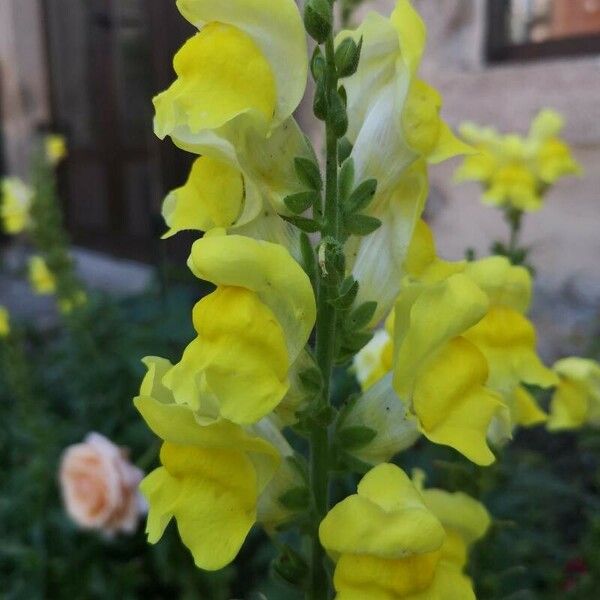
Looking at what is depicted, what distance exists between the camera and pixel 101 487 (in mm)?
1169

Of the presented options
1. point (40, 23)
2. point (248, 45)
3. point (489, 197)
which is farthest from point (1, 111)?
point (248, 45)

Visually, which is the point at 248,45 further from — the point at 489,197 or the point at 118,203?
the point at 118,203

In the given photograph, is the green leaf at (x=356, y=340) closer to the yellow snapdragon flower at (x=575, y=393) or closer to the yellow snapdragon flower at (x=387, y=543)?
the yellow snapdragon flower at (x=387, y=543)

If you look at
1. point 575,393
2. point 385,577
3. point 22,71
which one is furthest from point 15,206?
point 22,71

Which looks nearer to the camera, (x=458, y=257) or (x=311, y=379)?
(x=311, y=379)

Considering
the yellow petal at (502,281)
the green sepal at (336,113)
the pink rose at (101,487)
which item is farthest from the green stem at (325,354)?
the pink rose at (101,487)

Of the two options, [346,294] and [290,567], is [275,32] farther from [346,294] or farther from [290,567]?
[290,567]

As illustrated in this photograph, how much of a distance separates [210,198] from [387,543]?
23 centimetres

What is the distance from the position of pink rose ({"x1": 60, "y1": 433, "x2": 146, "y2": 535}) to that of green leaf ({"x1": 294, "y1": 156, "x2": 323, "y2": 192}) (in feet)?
2.63

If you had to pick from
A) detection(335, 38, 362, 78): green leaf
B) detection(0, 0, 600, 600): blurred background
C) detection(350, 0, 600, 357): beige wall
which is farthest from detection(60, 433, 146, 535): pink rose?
detection(350, 0, 600, 357): beige wall

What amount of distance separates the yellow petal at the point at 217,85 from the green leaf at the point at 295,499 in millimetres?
228

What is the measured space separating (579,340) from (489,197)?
617mm

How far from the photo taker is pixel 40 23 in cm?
396

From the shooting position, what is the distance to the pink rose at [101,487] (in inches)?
46.1
